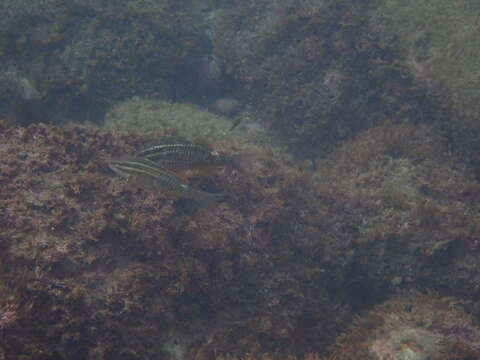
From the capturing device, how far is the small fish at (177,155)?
4938 mm

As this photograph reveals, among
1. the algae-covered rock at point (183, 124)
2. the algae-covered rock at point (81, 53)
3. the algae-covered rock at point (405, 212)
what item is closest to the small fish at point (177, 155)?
the algae-covered rock at point (183, 124)

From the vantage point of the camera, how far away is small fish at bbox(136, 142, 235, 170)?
16.2ft

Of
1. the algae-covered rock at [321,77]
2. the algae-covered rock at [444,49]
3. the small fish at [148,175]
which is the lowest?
the small fish at [148,175]

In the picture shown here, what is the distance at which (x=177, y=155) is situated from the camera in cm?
498

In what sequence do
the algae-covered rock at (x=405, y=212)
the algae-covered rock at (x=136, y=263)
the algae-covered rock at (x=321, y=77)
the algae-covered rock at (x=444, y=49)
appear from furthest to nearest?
1. the algae-covered rock at (x=321, y=77)
2. the algae-covered rock at (x=444, y=49)
3. the algae-covered rock at (x=405, y=212)
4. the algae-covered rock at (x=136, y=263)

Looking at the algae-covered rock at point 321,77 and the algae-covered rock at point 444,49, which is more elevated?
the algae-covered rock at point 444,49

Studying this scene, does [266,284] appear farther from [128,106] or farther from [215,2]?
[215,2]

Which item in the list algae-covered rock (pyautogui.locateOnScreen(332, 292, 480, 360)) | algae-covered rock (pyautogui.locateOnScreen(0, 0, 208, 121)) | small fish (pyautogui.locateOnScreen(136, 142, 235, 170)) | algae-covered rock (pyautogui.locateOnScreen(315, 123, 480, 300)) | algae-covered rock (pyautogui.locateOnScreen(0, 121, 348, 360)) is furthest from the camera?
algae-covered rock (pyautogui.locateOnScreen(0, 0, 208, 121))

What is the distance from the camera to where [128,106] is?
939cm

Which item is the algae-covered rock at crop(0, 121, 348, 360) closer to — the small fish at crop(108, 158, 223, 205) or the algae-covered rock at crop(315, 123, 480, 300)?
the small fish at crop(108, 158, 223, 205)

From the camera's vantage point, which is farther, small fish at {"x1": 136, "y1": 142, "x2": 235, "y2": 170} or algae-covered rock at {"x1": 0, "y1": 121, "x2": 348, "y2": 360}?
small fish at {"x1": 136, "y1": 142, "x2": 235, "y2": 170}

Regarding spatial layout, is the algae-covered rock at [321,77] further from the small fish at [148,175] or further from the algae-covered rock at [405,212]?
the small fish at [148,175]

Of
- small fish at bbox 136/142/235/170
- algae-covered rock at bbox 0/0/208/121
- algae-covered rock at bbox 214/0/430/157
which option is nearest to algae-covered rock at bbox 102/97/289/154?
algae-covered rock at bbox 214/0/430/157

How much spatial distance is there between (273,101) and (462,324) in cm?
703
